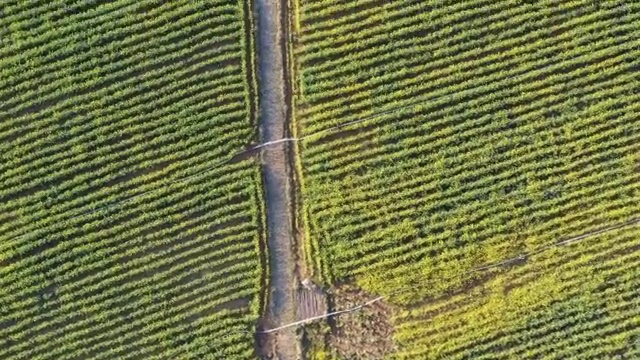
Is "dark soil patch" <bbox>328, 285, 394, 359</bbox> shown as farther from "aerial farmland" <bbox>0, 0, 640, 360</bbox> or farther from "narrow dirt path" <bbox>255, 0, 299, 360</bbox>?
"narrow dirt path" <bbox>255, 0, 299, 360</bbox>

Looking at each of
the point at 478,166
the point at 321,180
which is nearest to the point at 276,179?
the point at 321,180

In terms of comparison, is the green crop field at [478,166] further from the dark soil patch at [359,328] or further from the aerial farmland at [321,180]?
the dark soil patch at [359,328]

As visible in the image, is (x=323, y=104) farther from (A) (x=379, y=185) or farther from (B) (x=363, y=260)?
(B) (x=363, y=260)

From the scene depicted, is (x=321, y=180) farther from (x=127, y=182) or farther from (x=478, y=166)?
(x=127, y=182)

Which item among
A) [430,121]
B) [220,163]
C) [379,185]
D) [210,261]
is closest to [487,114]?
[430,121]

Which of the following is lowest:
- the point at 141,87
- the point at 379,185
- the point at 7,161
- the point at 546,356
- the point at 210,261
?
the point at 546,356

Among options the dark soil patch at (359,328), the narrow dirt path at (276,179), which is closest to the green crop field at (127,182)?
the narrow dirt path at (276,179)

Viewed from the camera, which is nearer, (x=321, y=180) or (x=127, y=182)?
(x=127, y=182)
